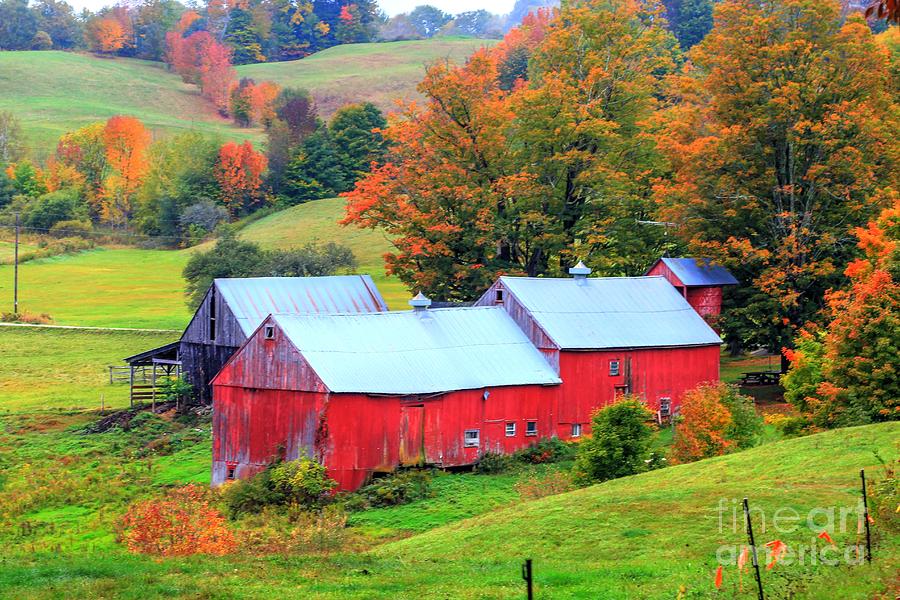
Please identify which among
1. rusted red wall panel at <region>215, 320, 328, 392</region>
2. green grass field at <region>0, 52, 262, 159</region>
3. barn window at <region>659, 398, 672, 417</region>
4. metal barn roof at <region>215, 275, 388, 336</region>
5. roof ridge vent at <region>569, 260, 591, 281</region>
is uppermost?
green grass field at <region>0, 52, 262, 159</region>

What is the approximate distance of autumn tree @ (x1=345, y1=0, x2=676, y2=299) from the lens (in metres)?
58.5

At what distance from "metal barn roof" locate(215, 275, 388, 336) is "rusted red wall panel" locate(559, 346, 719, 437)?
11516 mm

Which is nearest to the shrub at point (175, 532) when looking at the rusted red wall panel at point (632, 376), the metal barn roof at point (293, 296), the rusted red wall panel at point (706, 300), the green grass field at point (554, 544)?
the green grass field at point (554, 544)

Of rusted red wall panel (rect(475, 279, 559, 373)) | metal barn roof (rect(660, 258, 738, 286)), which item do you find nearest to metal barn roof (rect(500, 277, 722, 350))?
rusted red wall panel (rect(475, 279, 559, 373))

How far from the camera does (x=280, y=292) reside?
53469 mm

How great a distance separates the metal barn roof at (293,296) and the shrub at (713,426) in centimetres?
2037

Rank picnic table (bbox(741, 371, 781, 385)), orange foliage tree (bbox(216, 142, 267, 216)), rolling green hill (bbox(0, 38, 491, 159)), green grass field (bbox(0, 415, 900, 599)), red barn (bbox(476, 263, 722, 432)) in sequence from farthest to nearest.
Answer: rolling green hill (bbox(0, 38, 491, 159)) → orange foliage tree (bbox(216, 142, 267, 216)) → picnic table (bbox(741, 371, 781, 385)) → red barn (bbox(476, 263, 722, 432)) → green grass field (bbox(0, 415, 900, 599))

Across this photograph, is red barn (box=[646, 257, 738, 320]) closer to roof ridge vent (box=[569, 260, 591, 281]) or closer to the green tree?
roof ridge vent (box=[569, 260, 591, 281])

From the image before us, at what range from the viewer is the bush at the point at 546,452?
139 feet

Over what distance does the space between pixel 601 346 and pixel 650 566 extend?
26.2 m

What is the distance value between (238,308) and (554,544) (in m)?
29.8

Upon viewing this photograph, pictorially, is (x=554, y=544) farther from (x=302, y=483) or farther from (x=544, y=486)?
(x=302, y=483)

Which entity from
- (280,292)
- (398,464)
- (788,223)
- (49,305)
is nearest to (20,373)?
(280,292)

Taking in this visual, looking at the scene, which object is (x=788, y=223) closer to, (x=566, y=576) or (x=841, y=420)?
(x=841, y=420)
